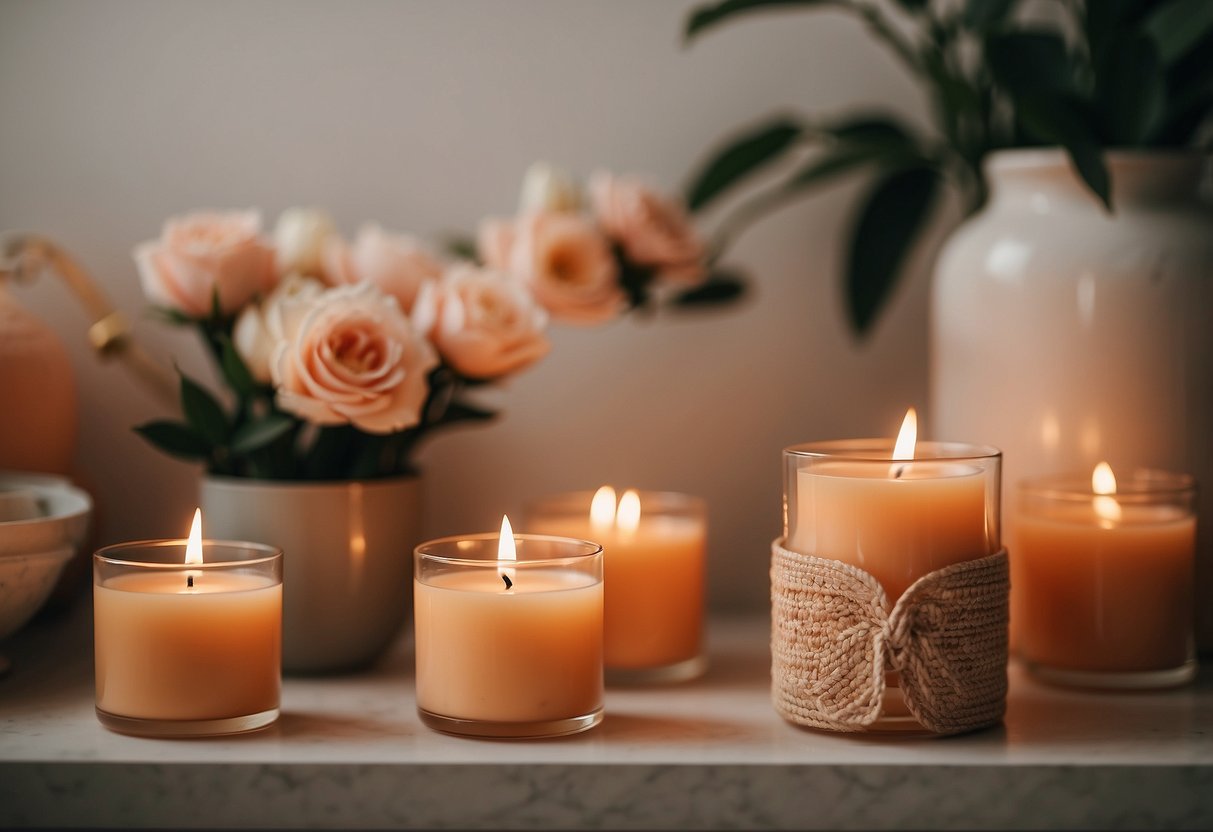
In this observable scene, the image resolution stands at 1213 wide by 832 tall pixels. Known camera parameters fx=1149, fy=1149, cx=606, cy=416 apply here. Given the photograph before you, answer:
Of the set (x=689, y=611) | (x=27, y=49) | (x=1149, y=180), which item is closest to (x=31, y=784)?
(x=689, y=611)

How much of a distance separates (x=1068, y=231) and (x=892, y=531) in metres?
0.31

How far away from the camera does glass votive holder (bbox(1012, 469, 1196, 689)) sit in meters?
0.75

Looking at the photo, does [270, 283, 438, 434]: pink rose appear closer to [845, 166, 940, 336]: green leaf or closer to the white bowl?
the white bowl

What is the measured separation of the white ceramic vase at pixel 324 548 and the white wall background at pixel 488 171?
0.22 m

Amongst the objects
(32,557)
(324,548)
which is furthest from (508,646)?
(32,557)

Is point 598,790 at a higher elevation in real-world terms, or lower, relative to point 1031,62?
lower

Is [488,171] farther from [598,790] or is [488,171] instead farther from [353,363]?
[598,790]

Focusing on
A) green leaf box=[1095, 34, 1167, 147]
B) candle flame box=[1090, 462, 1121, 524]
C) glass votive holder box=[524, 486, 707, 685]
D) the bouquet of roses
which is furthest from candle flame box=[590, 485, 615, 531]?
green leaf box=[1095, 34, 1167, 147]

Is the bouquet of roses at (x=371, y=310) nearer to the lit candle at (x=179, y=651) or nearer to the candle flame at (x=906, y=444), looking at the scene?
the lit candle at (x=179, y=651)

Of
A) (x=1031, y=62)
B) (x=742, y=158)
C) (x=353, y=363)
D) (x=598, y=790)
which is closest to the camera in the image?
(x=598, y=790)

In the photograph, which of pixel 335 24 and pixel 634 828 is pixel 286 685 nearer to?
pixel 634 828

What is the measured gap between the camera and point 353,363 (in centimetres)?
71

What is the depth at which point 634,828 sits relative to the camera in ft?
2.01

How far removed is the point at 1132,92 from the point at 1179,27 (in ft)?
0.20
